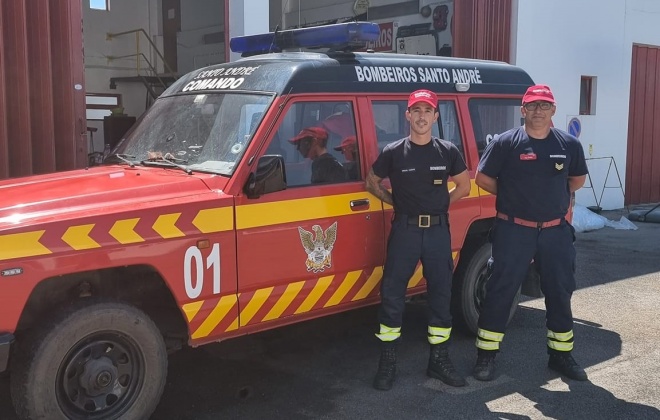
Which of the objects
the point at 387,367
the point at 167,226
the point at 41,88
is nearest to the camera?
the point at 167,226

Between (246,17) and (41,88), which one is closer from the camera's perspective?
(41,88)

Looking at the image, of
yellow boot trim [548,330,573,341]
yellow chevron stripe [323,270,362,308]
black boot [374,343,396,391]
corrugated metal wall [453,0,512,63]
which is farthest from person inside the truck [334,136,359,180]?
corrugated metal wall [453,0,512,63]

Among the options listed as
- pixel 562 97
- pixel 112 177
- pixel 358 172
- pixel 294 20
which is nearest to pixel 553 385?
pixel 358 172

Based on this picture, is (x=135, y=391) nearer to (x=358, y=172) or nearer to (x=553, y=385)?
(x=358, y=172)

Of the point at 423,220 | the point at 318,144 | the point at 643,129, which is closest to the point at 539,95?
the point at 423,220

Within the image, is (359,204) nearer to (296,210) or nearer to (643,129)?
(296,210)

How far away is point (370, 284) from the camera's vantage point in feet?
15.7

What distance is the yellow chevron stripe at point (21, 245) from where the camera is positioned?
3264 mm

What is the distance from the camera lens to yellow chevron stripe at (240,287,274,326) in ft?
13.5

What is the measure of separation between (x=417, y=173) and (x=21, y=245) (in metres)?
2.38

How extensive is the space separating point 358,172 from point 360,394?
1452 mm

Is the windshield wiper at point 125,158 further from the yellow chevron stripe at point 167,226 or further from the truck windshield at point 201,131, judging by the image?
the yellow chevron stripe at point 167,226

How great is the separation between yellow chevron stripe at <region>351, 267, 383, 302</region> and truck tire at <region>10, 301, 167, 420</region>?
Result: 1.42 metres

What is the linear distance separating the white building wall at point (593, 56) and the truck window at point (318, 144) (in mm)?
8120
